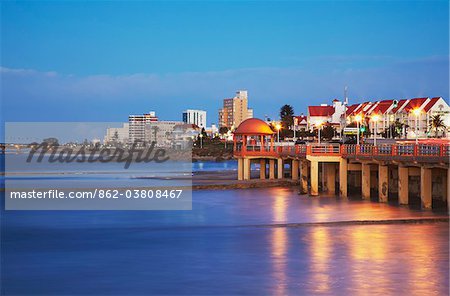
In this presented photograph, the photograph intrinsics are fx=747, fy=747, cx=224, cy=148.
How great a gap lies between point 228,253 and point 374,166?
2166 cm

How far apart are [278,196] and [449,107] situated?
6871 centimetres

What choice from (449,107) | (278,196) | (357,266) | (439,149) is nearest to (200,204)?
(278,196)

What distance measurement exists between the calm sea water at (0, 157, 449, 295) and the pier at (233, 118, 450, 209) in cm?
200

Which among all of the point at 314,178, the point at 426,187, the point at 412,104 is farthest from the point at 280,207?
the point at 412,104

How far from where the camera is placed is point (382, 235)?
1114 inches

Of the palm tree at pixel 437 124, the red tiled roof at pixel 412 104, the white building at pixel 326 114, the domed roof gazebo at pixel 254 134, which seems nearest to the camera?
the domed roof gazebo at pixel 254 134

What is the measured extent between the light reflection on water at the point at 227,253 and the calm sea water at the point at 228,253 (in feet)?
0.12

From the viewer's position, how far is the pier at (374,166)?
112ft

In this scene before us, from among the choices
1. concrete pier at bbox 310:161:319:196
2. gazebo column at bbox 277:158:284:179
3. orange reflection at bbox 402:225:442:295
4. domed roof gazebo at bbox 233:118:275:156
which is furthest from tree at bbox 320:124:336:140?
orange reflection at bbox 402:225:442:295

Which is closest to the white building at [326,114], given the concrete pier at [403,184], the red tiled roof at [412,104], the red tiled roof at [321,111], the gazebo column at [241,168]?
the red tiled roof at [321,111]

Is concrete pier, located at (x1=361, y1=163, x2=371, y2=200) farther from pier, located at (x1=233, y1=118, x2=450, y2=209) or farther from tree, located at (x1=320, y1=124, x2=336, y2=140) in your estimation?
tree, located at (x1=320, y1=124, x2=336, y2=140)

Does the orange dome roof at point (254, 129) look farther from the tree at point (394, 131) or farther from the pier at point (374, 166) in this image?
the tree at point (394, 131)

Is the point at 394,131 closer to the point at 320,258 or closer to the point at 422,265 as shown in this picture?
the point at 320,258

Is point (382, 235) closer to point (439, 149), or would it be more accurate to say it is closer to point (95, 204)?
point (439, 149)
